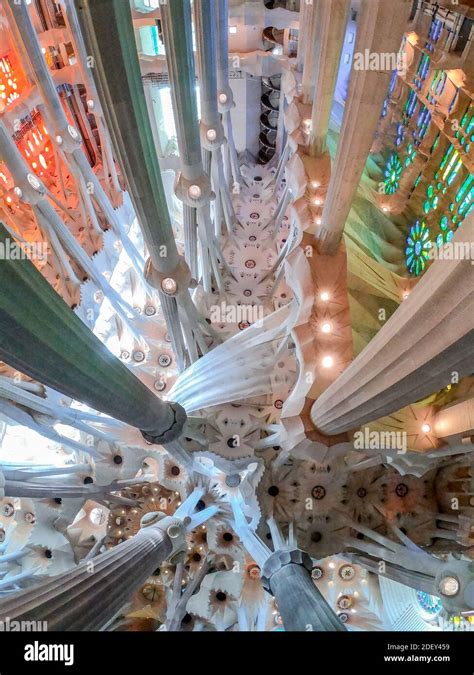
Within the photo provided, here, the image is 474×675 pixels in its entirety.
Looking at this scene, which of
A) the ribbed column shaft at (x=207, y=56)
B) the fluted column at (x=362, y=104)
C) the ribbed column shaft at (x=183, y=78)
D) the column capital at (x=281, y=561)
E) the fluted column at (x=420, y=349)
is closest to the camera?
the fluted column at (x=420, y=349)

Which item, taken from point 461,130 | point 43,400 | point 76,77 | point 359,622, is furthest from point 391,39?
point 359,622

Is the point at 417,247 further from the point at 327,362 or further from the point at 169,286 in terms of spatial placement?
the point at 169,286

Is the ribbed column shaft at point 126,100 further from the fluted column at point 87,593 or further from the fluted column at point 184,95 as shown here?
the fluted column at point 87,593

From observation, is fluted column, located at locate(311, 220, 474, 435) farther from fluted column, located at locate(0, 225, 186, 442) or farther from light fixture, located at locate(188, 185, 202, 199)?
light fixture, located at locate(188, 185, 202, 199)

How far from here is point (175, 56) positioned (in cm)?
674

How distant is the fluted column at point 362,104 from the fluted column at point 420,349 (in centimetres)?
269

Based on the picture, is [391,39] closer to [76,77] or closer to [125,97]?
[125,97]

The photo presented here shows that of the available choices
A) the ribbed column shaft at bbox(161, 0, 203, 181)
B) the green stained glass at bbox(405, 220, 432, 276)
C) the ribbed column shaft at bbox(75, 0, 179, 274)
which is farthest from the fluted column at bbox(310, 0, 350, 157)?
the green stained glass at bbox(405, 220, 432, 276)

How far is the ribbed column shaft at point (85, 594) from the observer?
15.8ft

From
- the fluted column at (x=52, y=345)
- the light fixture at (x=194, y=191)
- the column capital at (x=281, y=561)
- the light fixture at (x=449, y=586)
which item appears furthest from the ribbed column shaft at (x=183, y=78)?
the light fixture at (x=449, y=586)

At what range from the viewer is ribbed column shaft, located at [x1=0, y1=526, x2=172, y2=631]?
4.81 meters

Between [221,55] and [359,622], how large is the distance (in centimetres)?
1488

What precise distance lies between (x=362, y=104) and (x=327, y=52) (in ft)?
6.82

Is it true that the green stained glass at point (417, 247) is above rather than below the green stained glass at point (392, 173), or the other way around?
below
